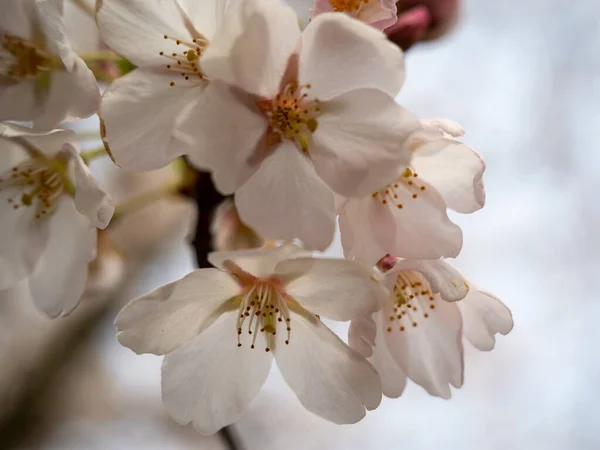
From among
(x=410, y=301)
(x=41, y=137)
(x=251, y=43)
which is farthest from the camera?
(x=410, y=301)

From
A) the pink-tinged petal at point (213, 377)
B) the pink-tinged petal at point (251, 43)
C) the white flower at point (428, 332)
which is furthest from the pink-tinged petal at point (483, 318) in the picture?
the pink-tinged petal at point (251, 43)

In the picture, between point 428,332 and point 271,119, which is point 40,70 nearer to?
point 271,119

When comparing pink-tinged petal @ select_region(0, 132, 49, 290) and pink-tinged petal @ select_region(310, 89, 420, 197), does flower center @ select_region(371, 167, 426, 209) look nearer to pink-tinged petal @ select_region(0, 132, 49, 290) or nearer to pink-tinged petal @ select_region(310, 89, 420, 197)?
pink-tinged petal @ select_region(310, 89, 420, 197)

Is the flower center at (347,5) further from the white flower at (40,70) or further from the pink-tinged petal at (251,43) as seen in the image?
the white flower at (40,70)

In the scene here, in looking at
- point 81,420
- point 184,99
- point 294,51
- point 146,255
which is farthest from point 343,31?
point 81,420

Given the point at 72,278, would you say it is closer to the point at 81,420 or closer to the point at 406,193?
the point at 406,193

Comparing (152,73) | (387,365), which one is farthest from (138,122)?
(387,365)

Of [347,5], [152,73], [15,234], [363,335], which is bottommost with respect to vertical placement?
[15,234]
